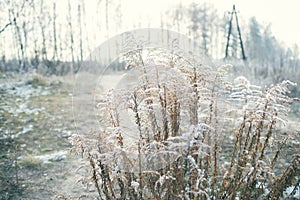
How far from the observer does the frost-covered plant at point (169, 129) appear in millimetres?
2484

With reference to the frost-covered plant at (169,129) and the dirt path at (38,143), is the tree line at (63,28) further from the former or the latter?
the frost-covered plant at (169,129)

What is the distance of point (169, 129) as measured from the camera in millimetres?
2684

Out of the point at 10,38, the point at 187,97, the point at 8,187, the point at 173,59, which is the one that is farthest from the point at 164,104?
the point at 10,38

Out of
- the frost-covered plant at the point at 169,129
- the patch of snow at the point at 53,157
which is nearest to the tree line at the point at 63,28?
the patch of snow at the point at 53,157

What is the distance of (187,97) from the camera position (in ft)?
8.17

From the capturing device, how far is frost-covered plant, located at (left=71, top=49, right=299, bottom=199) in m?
2.48

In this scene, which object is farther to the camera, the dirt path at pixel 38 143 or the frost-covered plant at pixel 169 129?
the dirt path at pixel 38 143

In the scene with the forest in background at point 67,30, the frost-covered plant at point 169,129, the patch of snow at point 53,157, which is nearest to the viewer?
the frost-covered plant at point 169,129

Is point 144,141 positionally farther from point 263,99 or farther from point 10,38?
point 10,38

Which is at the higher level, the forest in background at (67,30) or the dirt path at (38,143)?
the forest in background at (67,30)

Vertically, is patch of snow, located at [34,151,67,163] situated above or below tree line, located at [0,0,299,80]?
below

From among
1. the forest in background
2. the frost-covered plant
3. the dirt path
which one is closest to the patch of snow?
the dirt path

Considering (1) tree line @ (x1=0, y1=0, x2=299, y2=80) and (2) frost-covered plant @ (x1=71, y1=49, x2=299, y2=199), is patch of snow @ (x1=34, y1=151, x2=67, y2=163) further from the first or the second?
(1) tree line @ (x1=0, y1=0, x2=299, y2=80)

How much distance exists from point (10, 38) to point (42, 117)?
22413mm
